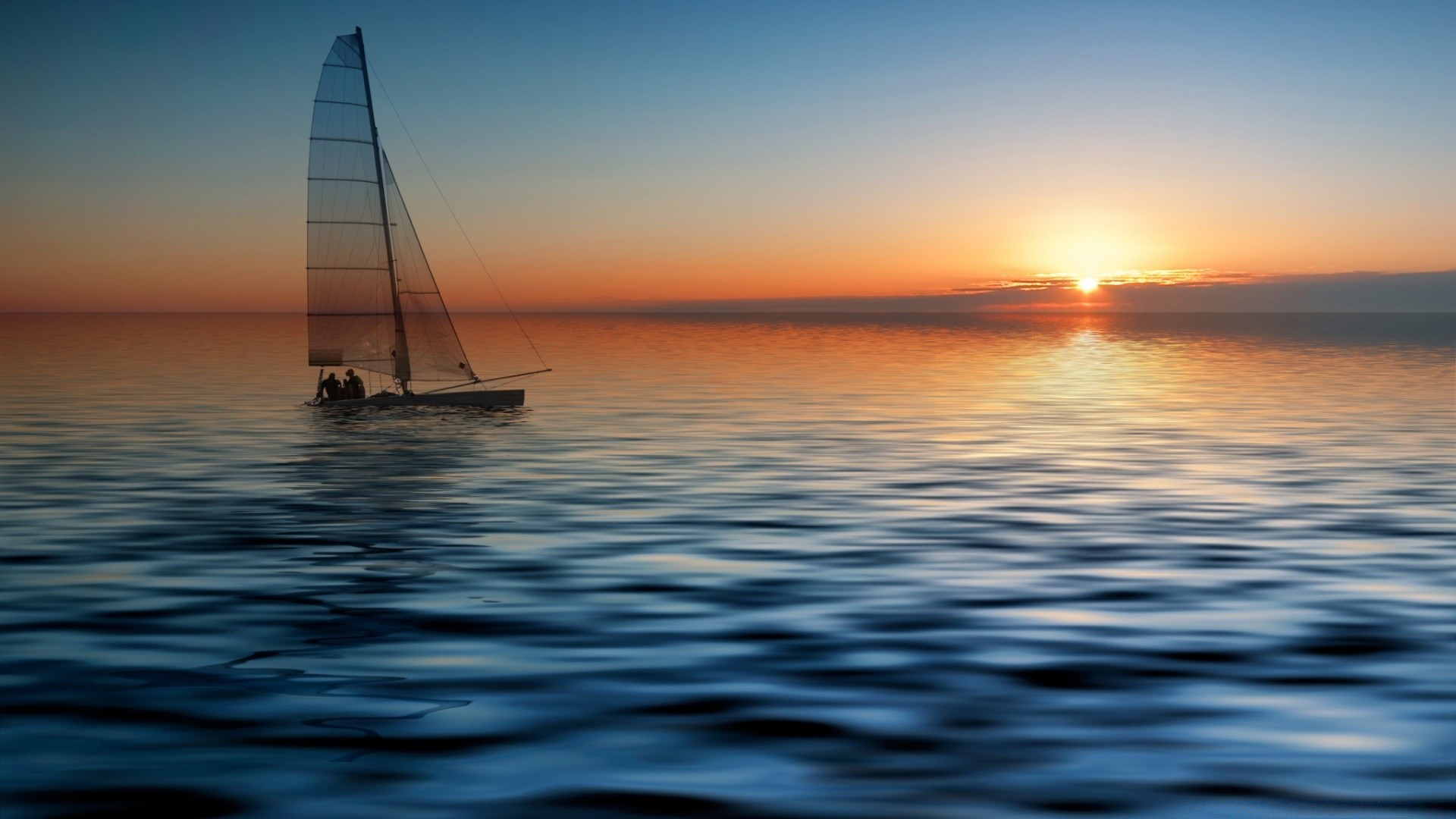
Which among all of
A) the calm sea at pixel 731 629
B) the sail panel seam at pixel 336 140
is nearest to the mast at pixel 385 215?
the sail panel seam at pixel 336 140

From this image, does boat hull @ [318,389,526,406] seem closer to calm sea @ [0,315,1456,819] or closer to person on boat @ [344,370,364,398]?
person on boat @ [344,370,364,398]

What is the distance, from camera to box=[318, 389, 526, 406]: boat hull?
51.3 meters

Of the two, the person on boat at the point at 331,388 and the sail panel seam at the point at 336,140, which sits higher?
the sail panel seam at the point at 336,140

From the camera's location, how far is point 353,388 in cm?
5194

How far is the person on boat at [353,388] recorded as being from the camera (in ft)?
170

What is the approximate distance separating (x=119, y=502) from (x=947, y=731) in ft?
68.8

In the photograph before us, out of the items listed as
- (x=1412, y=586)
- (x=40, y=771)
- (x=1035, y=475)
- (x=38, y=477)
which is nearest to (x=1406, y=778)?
(x=1412, y=586)

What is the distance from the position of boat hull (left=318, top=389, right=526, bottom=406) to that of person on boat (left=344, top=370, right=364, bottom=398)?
500mm

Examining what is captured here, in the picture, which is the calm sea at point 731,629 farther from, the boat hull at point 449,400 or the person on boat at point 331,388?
the person on boat at point 331,388

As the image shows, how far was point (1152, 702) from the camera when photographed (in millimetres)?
12133

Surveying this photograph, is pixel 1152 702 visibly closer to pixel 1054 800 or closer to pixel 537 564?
pixel 1054 800

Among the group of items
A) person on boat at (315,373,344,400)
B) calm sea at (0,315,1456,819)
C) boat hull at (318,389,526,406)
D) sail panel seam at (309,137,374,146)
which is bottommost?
calm sea at (0,315,1456,819)

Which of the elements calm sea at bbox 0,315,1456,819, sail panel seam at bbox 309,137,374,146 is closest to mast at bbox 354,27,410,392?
sail panel seam at bbox 309,137,374,146

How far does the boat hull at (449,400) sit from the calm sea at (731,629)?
42.3 feet
